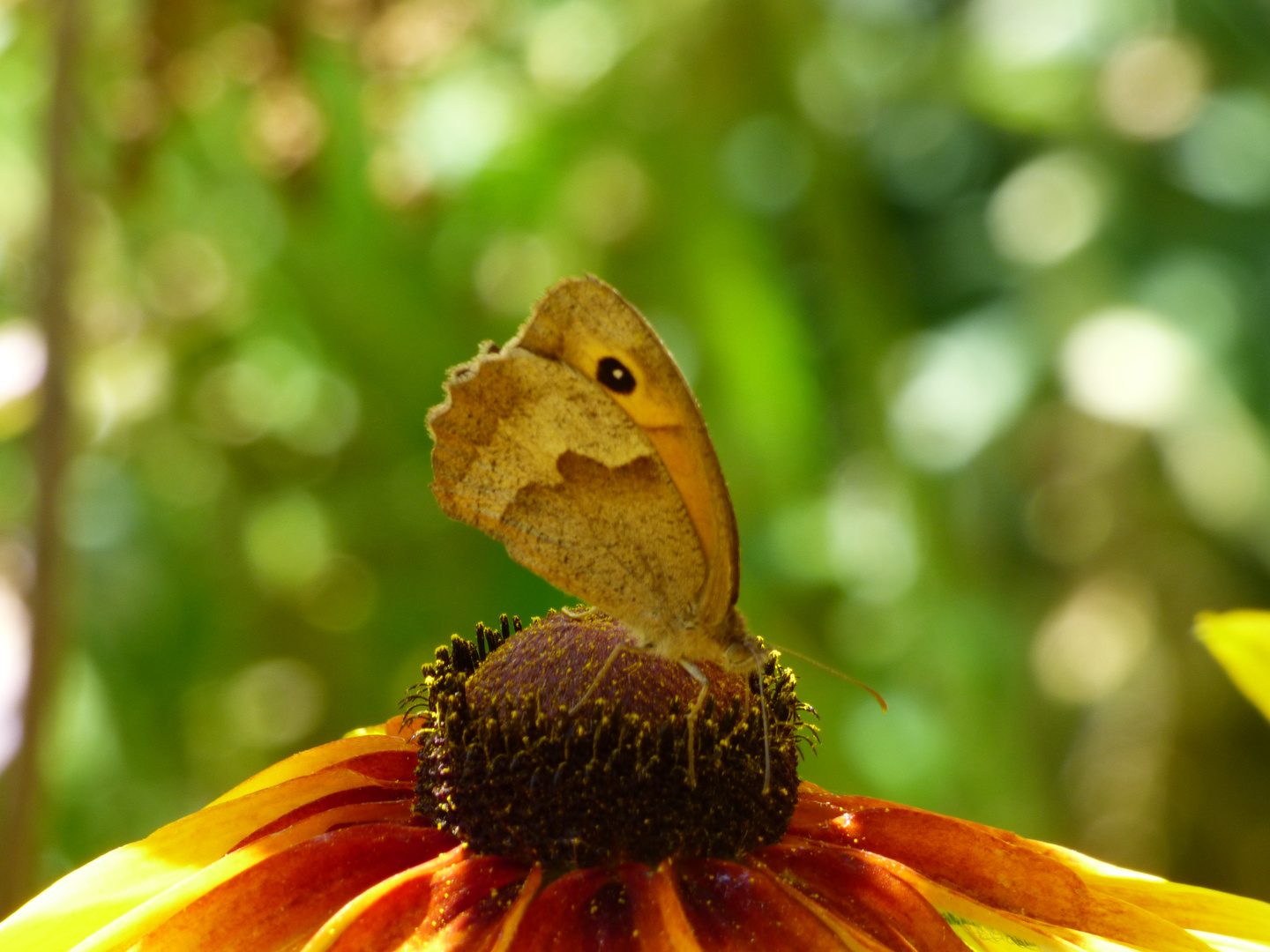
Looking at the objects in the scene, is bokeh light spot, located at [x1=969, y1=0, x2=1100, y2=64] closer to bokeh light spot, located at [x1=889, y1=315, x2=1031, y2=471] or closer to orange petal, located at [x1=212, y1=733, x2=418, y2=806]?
bokeh light spot, located at [x1=889, y1=315, x2=1031, y2=471]

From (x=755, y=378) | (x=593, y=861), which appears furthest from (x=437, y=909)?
(x=755, y=378)

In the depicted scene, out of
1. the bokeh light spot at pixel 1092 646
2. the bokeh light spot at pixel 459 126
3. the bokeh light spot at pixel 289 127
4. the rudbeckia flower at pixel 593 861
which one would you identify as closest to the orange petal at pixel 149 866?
the rudbeckia flower at pixel 593 861

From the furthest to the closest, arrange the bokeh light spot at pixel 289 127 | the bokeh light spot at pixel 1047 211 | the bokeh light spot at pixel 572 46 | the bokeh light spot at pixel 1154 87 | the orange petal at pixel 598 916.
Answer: the bokeh light spot at pixel 1154 87, the bokeh light spot at pixel 1047 211, the bokeh light spot at pixel 572 46, the bokeh light spot at pixel 289 127, the orange petal at pixel 598 916

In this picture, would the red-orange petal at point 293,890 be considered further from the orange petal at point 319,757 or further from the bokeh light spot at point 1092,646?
the bokeh light spot at point 1092,646

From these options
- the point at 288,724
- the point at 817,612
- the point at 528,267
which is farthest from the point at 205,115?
the point at 817,612

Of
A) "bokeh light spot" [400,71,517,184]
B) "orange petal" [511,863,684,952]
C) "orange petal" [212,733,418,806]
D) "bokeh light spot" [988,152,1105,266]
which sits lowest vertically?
"orange petal" [511,863,684,952]

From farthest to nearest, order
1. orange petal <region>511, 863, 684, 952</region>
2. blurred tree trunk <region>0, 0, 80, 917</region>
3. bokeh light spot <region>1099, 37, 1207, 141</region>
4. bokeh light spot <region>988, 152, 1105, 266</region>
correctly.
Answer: bokeh light spot <region>1099, 37, 1207, 141</region> → bokeh light spot <region>988, 152, 1105, 266</region> → blurred tree trunk <region>0, 0, 80, 917</region> → orange petal <region>511, 863, 684, 952</region>

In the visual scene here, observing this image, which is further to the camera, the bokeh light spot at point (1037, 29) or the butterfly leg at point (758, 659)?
the bokeh light spot at point (1037, 29)

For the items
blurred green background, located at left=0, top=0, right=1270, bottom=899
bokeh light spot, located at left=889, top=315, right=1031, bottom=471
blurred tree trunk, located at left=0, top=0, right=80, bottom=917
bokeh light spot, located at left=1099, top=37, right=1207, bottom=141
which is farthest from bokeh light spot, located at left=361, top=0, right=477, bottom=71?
bokeh light spot, located at left=1099, top=37, right=1207, bottom=141

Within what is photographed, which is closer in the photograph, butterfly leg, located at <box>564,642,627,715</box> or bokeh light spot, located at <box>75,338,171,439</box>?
butterfly leg, located at <box>564,642,627,715</box>
